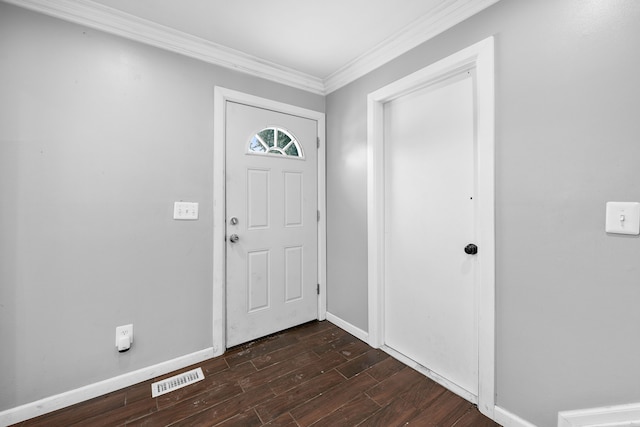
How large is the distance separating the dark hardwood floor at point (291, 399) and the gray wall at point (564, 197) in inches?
17.7

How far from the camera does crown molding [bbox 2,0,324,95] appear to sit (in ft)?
5.23

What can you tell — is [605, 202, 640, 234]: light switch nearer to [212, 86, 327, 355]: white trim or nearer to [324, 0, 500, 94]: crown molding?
[324, 0, 500, 94]: crown molding

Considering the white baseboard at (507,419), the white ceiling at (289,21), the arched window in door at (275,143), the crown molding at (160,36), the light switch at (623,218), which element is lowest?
the white baseboard at (507,419)

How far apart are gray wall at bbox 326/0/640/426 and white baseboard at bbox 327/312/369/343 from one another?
1054 mm

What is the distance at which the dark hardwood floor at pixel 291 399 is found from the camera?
149cm

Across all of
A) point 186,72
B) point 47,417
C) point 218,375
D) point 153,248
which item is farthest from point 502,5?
point 47,417

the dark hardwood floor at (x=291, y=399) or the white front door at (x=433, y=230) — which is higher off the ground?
the white front door at (x=433, y=230)

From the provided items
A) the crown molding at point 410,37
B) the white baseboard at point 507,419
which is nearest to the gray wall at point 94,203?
the crown molding at point 410,37

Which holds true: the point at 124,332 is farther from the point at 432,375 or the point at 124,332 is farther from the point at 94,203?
the point at 432,375

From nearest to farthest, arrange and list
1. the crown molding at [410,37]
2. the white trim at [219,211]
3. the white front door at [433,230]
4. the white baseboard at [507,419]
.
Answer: the white baseboard at [507,419], the crown molding at [410,37], the white front door at [433,230], the white trim at [219,211]

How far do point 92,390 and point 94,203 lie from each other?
3.92 ft

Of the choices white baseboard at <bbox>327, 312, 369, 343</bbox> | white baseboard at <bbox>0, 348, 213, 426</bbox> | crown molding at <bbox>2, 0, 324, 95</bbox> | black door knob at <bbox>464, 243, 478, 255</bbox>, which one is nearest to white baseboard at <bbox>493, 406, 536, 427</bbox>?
black door knob at <bbox>464, 243, 478, 255</bbox>

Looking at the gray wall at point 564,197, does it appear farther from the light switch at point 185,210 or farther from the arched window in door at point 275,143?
the light switch at point 185,210

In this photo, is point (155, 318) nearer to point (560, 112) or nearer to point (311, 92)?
point (311, 92)
